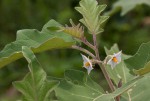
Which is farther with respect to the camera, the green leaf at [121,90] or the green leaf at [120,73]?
the green leaf at [120,73]

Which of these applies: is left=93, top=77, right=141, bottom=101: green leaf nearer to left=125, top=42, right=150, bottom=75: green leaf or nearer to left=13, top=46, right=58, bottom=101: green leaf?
left=13, top=46, right=58, bottom=101: green leaf

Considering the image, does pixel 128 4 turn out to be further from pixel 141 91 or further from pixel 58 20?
pixel 58 20

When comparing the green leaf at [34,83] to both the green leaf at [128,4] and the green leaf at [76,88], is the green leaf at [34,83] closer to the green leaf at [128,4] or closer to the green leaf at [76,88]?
the green leaf at [76,88]

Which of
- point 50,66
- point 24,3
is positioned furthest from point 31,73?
point 24,3

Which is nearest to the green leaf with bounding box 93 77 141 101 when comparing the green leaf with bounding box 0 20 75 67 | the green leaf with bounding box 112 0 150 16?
the green leaf with bounding box 0 20 75 67

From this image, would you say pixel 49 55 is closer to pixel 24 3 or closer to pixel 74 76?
pixel 24 3

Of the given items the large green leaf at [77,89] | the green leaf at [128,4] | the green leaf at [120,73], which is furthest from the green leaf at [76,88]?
the green leaf at [128,4]
